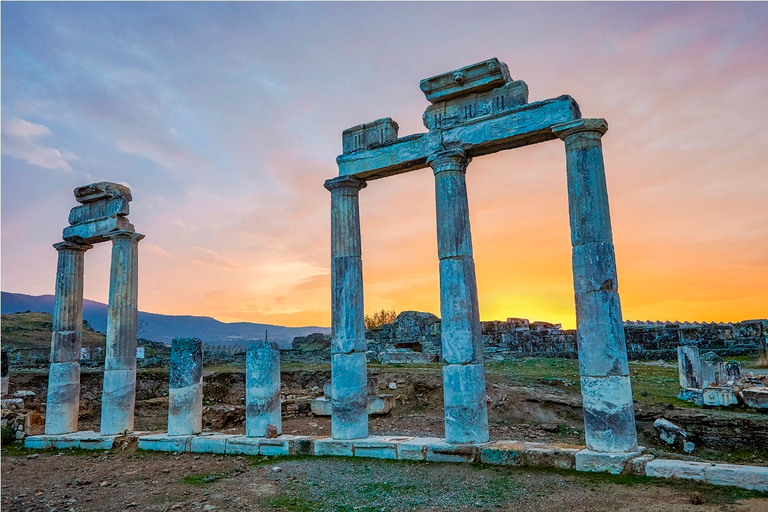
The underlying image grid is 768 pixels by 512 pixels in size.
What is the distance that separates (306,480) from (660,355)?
21014 millimetres

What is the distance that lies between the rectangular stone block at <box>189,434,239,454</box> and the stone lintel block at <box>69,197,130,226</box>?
255 inches

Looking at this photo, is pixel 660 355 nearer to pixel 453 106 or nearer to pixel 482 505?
pixel 453 106

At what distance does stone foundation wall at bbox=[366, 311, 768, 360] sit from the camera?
23.9 metres

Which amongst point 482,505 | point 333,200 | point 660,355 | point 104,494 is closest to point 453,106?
point 333,200

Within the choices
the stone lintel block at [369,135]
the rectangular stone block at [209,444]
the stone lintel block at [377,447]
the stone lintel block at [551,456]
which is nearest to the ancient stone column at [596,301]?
the stone lintel block at [551,456]

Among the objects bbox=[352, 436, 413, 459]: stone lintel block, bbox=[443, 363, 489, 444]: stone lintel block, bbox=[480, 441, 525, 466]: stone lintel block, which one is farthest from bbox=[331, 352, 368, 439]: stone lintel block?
bbox=[480, 441, 525, 466]: stone lintel block

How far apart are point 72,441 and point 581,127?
13370 millimetres

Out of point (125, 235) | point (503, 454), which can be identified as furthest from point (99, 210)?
point (503, 454)

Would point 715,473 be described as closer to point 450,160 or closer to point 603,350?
point 603,350

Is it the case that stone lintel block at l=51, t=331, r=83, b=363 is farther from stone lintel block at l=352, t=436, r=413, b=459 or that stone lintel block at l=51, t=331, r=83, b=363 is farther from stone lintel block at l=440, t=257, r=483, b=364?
stone lintel block at l=440, t=257, r=483, b=364

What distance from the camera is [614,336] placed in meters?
8.44

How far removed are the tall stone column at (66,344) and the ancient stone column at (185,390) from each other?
12.0ft

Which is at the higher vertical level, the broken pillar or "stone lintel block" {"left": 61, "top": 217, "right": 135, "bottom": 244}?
"stone lintel block" {"left": 61, "top": 217, "right": 135, "bottom": 244}

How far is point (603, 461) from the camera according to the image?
310 inches
